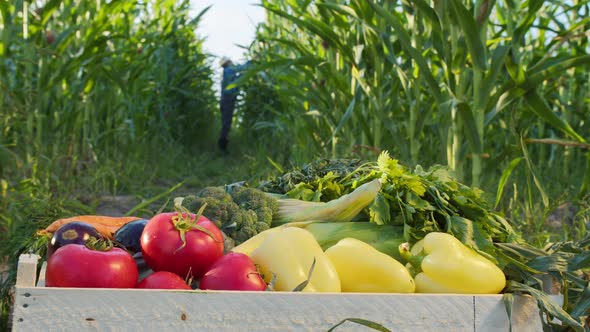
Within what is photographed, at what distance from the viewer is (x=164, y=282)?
5.29 feet

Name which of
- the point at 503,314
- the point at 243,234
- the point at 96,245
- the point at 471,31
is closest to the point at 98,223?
the point at 243,234

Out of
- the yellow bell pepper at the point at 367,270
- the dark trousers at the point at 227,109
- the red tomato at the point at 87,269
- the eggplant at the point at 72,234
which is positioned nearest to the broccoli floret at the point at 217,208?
the eggplant at the point at 72,234

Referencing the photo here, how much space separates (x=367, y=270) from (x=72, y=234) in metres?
0.78

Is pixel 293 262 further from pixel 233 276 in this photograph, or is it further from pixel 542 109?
pixel 542 109

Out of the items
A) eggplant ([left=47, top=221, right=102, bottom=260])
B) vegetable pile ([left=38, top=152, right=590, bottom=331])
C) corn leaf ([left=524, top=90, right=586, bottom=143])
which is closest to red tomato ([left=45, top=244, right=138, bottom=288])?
vegetable pile ([left=38, top=152, right=590, bottom=331])

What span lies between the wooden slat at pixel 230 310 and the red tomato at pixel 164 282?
126mm

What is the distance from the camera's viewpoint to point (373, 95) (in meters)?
4.78

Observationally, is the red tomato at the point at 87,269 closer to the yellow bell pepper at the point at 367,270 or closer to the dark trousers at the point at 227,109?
the yellow bell pepper at the point at 367,270

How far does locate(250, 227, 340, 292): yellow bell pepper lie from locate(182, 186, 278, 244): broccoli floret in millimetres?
336

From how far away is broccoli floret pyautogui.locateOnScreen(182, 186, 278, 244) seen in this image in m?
2.18

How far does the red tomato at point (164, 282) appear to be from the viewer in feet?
Result: 5.28

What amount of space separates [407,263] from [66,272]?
862 mm

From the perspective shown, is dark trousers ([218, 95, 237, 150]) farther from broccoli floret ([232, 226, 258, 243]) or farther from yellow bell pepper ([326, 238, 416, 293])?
yellow bell pepper ([326, 238, 416, 293])

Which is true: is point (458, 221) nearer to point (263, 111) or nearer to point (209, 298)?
point (209, 298)
